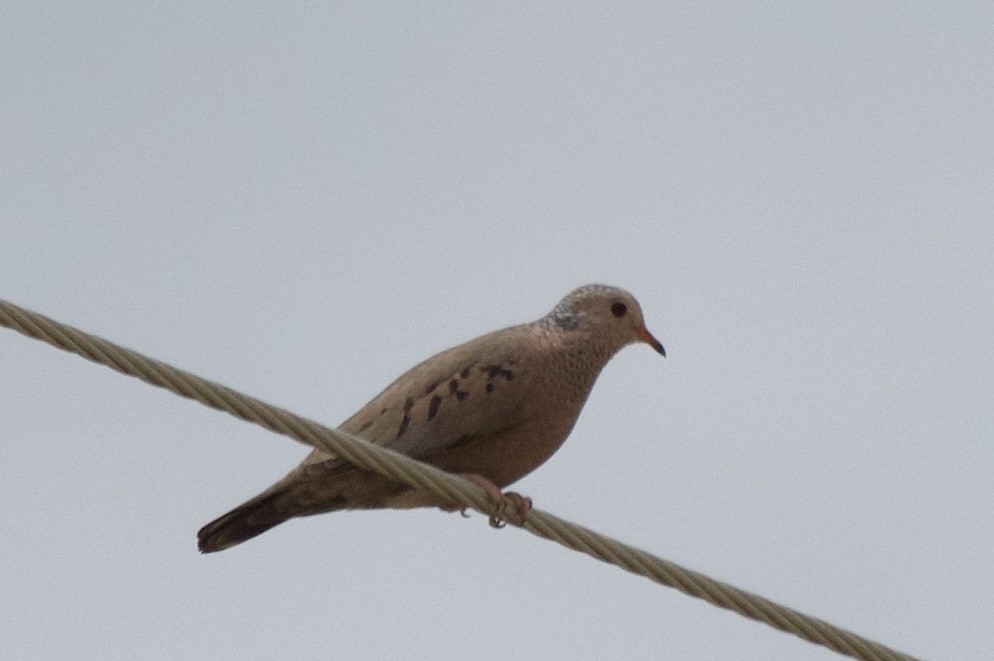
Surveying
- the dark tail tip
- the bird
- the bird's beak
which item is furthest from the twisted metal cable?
the bird's beak

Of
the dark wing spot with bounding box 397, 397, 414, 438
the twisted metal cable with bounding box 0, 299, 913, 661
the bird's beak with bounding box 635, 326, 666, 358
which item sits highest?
the bird's beak with bounding box 635, 326, 666, 358

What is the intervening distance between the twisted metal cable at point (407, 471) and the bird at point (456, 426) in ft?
4.91

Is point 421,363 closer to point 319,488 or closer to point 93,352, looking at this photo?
point 319,488

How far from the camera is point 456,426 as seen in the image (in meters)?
8.27

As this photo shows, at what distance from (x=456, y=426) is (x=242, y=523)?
880 millimetres

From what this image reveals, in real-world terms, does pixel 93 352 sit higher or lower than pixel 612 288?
lower

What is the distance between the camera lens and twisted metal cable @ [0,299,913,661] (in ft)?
18.8

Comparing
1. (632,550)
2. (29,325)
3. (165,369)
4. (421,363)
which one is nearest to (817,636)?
(632,550)

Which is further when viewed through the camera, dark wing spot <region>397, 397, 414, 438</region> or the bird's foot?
dark wing spot <region>397, 397, 414, 438</region>

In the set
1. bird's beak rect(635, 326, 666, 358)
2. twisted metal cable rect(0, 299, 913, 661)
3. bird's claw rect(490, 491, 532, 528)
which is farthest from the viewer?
bird's beak rect(635, 326, 666, 358)

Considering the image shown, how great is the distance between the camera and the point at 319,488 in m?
8.17

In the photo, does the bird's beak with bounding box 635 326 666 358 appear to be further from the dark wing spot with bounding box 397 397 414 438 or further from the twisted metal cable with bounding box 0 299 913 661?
the twisted metal cable with bounding box 0 299 913 661

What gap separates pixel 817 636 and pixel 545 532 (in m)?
0.90

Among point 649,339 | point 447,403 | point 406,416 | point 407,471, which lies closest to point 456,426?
point 447,403
